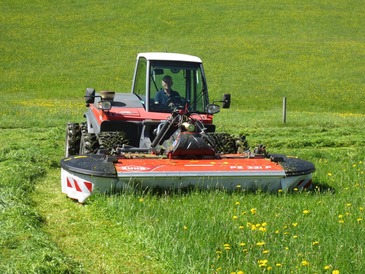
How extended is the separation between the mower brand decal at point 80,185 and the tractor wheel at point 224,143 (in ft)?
8.42

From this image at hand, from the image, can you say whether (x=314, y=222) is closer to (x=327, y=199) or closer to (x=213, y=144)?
(x=327, y=199)

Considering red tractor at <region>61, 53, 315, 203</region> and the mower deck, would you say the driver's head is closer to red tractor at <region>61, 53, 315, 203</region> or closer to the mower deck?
red tractor at <region>61, 53, 315, 203</region>

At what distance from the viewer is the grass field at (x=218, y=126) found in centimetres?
648

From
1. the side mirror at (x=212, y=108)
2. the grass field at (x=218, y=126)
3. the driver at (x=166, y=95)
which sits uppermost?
the driver at (x=166, y=95)

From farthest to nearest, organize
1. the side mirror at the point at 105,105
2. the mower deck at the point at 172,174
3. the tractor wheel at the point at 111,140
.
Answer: the side mirror at the point at 105,105 → the tractor wheel at the point at 111,140 → the mower deck at the point at 172,174

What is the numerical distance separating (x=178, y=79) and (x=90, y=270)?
5.73 m

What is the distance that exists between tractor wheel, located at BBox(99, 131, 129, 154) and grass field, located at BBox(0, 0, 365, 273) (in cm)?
93

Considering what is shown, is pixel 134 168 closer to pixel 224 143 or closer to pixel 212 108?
pixel 224 143

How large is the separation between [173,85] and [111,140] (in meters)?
1.56

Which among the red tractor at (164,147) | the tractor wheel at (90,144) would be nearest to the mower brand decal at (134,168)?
the red tractor at (164,147)

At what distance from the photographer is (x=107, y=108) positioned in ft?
36.2

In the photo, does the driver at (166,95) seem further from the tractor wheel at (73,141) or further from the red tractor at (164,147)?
the tractor wheel at (73,141)

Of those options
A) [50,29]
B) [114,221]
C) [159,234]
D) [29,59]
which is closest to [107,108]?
[114,221]

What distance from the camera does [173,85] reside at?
455 inches
